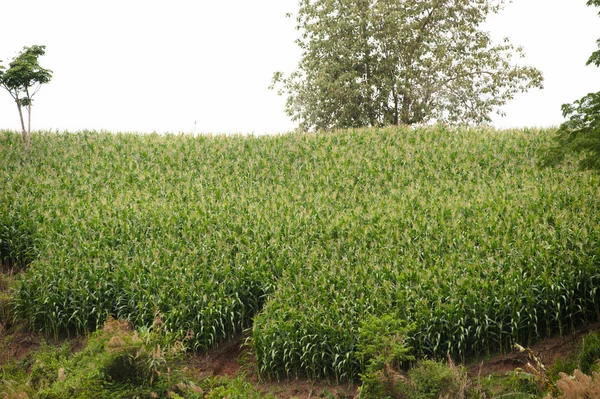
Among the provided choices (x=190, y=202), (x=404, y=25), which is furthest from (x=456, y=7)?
(x=190, y=202)

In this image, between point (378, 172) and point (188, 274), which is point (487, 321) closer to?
point (188, 274)

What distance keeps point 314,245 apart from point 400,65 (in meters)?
18.1

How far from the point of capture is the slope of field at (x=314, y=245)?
391 inches

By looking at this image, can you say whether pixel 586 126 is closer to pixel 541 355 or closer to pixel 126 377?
pixel 541 355

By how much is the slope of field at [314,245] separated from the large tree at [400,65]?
818cm

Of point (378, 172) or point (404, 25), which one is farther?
point (404, 25)

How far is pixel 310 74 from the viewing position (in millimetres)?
29562

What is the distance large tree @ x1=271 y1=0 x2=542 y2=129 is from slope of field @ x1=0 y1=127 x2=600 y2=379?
322 inches

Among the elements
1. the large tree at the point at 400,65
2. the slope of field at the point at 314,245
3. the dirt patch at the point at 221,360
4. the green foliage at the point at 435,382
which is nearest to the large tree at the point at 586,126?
the slope of field at the point at 314,245

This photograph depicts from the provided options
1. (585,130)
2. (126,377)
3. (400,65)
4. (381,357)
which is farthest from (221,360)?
(400,65)

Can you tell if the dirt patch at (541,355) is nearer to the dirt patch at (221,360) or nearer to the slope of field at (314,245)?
the slope of field at (314,245)

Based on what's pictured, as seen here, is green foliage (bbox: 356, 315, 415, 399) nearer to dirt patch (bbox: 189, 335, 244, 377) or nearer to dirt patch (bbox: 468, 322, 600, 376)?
dirt patch (bbox: 468, 322, 600, 376)

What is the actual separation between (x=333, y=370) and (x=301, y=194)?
7.63m

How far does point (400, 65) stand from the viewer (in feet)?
94.1
